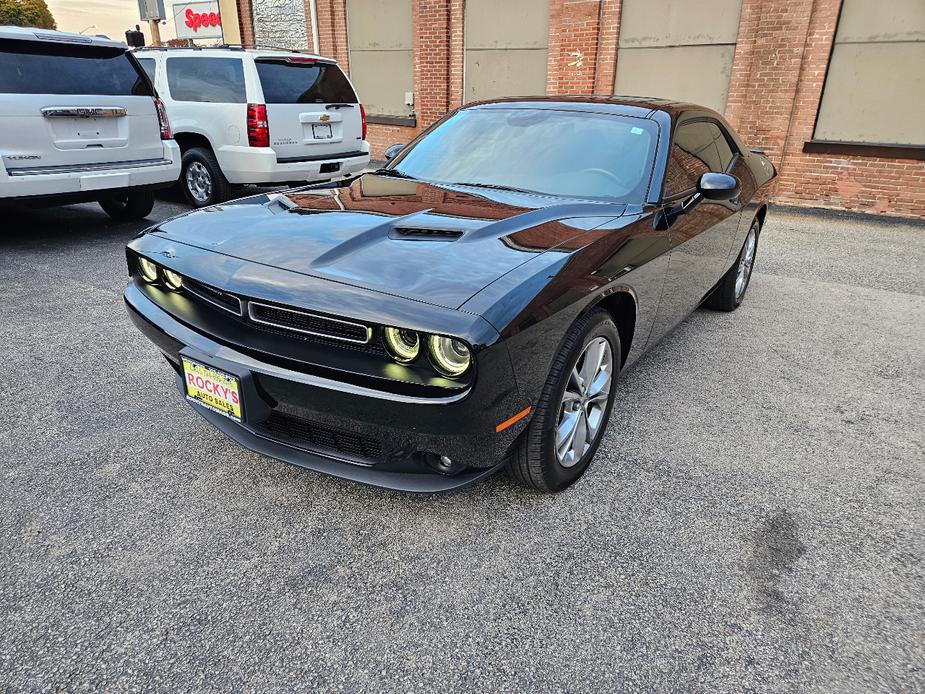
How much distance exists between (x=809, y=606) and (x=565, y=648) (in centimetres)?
86

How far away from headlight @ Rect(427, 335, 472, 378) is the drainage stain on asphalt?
128 cm

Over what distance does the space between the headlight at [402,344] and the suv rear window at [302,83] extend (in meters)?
6.17

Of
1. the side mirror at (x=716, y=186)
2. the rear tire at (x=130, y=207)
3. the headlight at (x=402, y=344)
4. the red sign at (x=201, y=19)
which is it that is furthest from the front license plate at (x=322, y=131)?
the red sign at (x=201, y=19)

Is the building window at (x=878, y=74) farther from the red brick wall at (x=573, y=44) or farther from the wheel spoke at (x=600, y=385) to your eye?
the wheel spoke at (x=600, y=385)

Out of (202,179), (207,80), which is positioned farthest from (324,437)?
(207,80)

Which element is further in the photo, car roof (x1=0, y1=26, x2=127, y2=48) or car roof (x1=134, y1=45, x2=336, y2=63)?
car roof (x1=134, y1=45, x2=336, y2=63)

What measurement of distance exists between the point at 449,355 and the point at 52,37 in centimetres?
574

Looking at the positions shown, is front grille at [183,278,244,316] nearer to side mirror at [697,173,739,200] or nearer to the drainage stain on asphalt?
the drainage stain on asphalt

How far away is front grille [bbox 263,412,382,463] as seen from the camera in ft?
7.12

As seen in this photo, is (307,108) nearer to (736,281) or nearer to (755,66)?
(736,281)

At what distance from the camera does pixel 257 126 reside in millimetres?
7184

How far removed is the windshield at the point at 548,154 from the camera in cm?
316

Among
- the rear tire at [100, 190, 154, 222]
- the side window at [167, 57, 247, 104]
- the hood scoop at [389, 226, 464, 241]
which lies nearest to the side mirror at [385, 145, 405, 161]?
the hood scoop at [389, 226, 464, 241]

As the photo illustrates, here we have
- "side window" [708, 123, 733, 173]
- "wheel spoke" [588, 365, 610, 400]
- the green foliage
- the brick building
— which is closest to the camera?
"wheel spoke" [588, 365, 610, 400]
